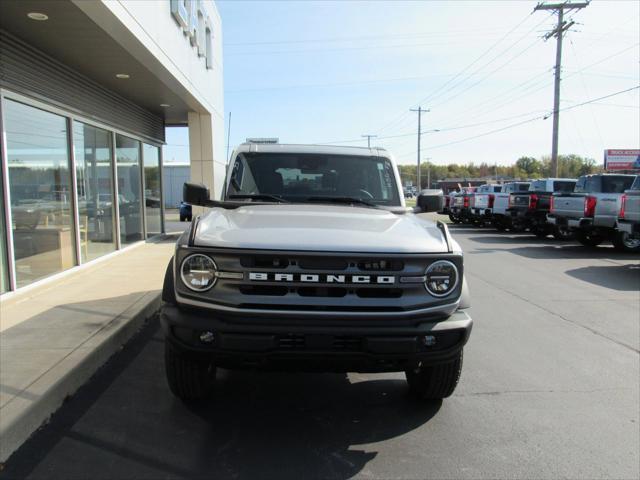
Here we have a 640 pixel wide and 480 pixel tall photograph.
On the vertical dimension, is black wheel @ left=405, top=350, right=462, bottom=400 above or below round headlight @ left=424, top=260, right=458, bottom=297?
below

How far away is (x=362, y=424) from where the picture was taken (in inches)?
148

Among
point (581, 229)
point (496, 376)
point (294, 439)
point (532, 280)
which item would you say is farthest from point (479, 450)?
point (581, 229)

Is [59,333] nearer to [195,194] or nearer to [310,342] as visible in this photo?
[195,194]

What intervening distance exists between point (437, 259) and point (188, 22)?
1025 centimetres

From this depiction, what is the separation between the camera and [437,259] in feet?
10.7

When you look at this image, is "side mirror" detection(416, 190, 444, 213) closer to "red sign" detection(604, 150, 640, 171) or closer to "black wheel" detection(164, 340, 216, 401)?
"black wheel" detection(164, 340, 216, 401)

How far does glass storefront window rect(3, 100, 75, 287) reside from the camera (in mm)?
7645

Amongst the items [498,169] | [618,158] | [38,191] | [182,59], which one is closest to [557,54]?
[182,59]

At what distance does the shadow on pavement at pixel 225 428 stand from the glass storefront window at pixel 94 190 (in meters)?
6.33

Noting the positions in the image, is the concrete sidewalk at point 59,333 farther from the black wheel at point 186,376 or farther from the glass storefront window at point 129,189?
the glass storefront window at point 129,189

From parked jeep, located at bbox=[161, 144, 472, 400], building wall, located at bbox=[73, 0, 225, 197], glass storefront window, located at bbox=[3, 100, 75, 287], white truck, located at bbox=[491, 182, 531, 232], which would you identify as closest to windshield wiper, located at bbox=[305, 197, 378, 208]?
parked jeep, located at bbox=[161, 144, 472, 400]

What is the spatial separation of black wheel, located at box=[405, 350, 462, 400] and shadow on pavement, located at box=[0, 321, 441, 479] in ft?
0.46

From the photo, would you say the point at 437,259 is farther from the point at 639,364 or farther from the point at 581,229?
the point at 581,229

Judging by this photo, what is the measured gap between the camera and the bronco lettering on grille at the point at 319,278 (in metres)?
3.11
